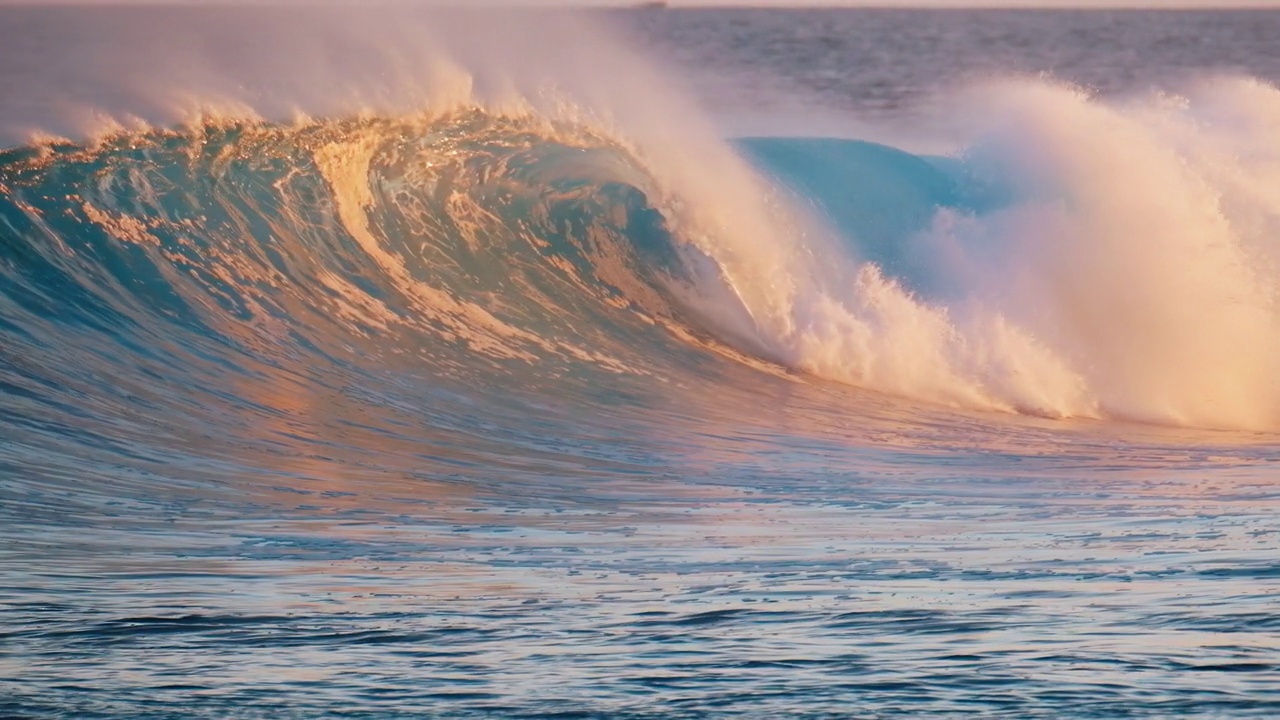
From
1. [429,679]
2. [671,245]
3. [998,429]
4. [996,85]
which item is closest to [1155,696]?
[429,679]

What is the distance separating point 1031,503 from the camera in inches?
268

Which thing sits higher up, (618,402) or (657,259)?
(657,259)

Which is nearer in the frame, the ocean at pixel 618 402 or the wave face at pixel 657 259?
the ocean at pixel 618 402

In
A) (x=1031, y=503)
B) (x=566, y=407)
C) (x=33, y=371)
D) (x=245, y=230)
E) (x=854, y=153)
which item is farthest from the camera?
(x=854, y=153)

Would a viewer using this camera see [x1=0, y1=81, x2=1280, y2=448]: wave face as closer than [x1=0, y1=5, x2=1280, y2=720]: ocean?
No

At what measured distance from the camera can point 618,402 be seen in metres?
9.48

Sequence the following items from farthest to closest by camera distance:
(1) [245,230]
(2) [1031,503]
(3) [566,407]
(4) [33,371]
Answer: (1) [245,230], (3) [566,407], (4) [33,371], (2) [1031,503]

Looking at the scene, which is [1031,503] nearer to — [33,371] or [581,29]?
[33,371]

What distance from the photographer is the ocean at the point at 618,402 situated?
180 inches

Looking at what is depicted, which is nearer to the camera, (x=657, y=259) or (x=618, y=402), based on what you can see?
(x=618, y=402)

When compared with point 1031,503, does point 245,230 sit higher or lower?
higher

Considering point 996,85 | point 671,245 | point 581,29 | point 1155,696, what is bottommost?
point 1155,696

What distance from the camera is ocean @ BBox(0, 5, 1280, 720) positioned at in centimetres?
457

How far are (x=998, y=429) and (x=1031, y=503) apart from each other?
238 centimetres
